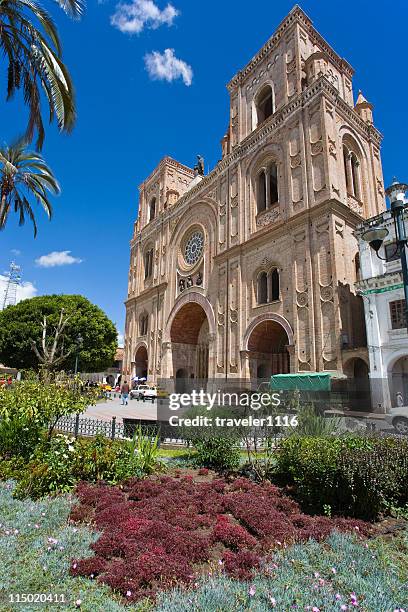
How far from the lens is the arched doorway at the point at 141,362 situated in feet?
117

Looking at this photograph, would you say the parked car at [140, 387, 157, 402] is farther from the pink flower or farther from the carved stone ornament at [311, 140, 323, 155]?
the pink flower

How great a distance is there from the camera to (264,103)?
1069 inches

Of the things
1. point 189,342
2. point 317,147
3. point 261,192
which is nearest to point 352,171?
point 317,147

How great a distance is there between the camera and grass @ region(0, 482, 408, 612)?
2.90 m

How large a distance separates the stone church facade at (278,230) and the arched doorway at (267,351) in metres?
0.07

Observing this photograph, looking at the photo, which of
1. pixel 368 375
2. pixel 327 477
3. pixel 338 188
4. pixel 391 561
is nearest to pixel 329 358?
pixel 368 375

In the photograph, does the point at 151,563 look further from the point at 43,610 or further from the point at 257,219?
the point at 257,219

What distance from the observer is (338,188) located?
760 inches

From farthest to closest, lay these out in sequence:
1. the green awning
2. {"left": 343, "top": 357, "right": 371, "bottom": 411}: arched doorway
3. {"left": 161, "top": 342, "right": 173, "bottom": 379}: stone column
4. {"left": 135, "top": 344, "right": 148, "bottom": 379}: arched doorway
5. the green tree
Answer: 1. {"left": 135, "top": 344, "right": 148, "bottom": 379}: arched doorway
2. the green tree
3. {"left": 161, "top": 342, "right": 173, "bottom": 379}: stone column
4. the green awning
5. {"left": 343, "top": 357, "right": 371, "bottom": 411}: arched doorway

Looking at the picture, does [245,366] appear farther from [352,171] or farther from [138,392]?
[352,171]

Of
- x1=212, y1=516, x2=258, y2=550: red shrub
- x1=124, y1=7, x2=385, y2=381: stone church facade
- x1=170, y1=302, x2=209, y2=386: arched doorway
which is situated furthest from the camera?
x1=170, y1=302, x2=209, y2=386: arched doorway

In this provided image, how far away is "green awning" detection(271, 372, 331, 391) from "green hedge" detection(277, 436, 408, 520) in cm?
983

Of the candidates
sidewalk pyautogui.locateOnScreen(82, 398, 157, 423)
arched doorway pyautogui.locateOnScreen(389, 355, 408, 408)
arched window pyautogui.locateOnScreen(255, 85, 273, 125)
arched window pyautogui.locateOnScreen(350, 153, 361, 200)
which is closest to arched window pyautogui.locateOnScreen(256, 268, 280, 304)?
arched window pyautogui.locateOnScreen(350, 153, 361, 200)

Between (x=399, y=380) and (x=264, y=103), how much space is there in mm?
22416
